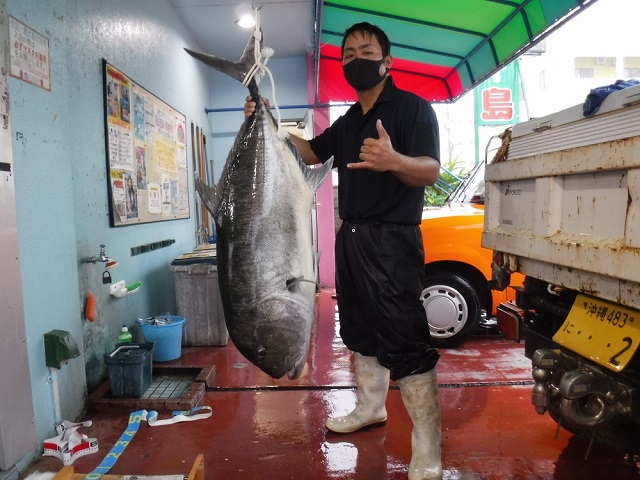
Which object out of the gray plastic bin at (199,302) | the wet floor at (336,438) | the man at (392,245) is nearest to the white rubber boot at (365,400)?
the wet floor at (336,438)

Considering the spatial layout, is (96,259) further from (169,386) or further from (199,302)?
(199,302)

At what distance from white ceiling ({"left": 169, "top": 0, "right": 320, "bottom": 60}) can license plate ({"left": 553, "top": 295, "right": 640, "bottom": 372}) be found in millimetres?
4732

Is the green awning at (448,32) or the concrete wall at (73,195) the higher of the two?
the green awning at (448,32)

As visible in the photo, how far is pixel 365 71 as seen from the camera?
224 cm

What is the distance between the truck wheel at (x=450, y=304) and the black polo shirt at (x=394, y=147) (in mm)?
2020

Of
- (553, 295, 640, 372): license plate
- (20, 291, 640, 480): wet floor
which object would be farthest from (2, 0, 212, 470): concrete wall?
(553, 295, 640, 372): license plate

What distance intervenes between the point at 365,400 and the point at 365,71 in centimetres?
189

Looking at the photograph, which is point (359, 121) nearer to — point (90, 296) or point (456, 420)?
point (456, 420)

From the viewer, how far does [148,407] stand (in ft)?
10.6

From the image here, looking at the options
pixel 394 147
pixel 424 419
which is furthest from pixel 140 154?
pixel 424 419

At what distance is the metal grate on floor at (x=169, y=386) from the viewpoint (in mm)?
3448

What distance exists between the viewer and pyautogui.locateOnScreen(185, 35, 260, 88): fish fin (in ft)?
6.56

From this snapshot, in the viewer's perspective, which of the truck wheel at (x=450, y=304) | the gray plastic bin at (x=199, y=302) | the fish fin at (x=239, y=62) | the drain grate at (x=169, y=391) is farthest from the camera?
the gray plastic bin at (x=199, y=302)

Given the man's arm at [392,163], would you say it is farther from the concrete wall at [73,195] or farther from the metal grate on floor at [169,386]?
the metal grate on floor at [169,386]
